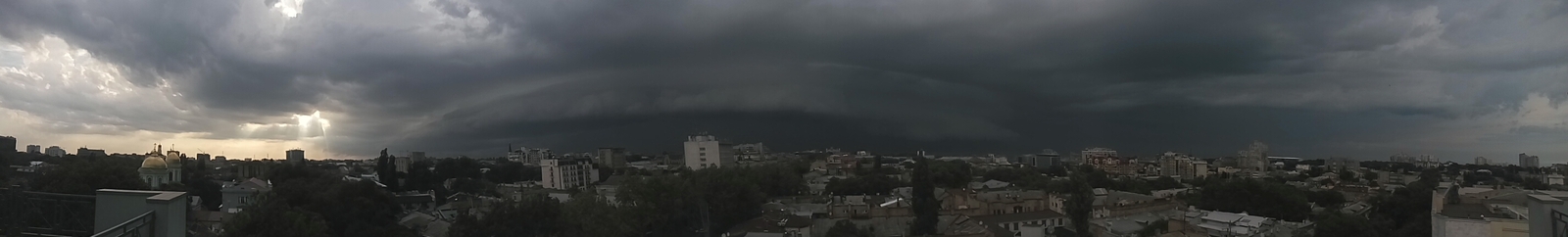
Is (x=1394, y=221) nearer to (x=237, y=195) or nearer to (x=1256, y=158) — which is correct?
(x=237, y=195)

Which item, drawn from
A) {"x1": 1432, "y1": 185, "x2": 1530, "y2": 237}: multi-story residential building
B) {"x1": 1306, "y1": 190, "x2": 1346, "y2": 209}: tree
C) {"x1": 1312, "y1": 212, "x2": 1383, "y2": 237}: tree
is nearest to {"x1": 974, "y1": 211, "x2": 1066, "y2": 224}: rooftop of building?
{"x1": 1312, "y1": 212, "x2": 1383, "y2": 237}: tree

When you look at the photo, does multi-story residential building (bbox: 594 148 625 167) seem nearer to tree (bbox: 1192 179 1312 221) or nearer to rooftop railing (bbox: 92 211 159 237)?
tree (bbox: 1192 179 1312 221)

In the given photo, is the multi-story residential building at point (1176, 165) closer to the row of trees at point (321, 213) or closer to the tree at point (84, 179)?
the row of trees at point (321, 213)

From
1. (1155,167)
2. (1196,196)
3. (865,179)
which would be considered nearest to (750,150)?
(1155,167)

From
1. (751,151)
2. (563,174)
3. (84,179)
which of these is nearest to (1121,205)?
(563,174)

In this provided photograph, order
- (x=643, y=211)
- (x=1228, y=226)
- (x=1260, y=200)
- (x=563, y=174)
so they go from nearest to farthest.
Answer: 1. (x=1228, y=226)
2. (x=643, y=211)
3. (x=1260, y=200)
4. (x=563, y=174)

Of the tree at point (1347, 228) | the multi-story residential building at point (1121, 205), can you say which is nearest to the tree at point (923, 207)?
the multi-story residential building at point (1121, 205)

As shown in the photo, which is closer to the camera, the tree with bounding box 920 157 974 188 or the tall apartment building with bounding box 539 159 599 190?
the tree with bounding box 920 157 974 188

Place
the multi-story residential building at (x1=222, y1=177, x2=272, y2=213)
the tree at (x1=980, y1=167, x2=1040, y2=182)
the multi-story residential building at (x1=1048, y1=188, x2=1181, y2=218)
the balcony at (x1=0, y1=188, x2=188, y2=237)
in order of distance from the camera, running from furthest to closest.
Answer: the tree at (x1=980, y1=167, x2=1040, y2=182)
the multi-story residential building at (x1=222, y1=177, x2=272, y2=213)
the multi-story residential building at (x1=1048, y1=188, x2=1181, y2=218)
the balcony at (x1=0, y1=188, x2=188, y2=237)
